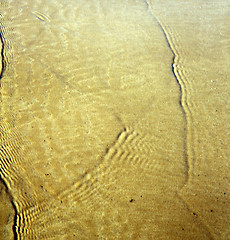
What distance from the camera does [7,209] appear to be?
2607 millimetres

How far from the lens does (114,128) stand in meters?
3.43

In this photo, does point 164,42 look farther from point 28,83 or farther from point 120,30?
point 28,83

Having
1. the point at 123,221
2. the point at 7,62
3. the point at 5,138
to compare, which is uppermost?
the point at 7,62

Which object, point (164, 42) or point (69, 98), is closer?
point (69, 98)

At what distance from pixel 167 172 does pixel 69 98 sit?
1.84 metres

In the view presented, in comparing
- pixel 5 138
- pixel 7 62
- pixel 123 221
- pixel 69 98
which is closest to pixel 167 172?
pixel 123 221

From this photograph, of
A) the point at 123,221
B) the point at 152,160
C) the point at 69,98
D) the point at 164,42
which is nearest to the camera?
the point at 123,221

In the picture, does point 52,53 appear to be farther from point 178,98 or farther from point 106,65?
point 178,98

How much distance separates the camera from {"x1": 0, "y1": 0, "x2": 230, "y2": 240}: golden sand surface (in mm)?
2607

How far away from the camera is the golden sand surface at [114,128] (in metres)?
2.61

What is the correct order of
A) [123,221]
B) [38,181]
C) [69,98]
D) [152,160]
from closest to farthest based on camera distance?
[123,221] < [38,181] < [152,160] < [69,98]

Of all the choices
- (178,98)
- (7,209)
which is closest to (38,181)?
(7,209)

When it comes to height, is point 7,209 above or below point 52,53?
below

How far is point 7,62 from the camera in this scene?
435cm
